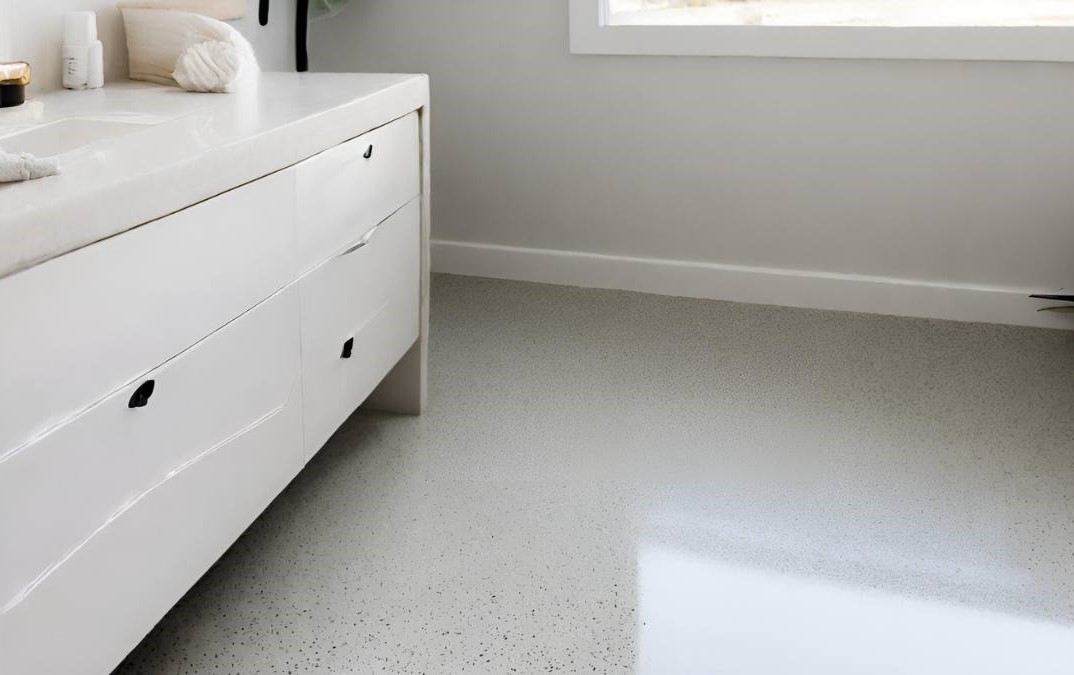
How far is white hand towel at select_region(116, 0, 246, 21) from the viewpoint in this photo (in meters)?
1.83

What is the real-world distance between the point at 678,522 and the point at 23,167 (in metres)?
1.15

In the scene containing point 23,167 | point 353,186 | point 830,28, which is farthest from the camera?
point 830,28

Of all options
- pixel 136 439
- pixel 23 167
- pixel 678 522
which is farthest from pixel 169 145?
pixel 678 522

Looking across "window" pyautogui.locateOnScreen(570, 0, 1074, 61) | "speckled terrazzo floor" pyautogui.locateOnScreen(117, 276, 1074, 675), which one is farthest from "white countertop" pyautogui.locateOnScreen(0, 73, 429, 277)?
"window" pyautogui.locateOnScreen(570, 0, 1074, 61)

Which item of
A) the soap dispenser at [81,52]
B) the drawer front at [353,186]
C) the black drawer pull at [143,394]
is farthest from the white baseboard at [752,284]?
the black drawer pull at [143,394]

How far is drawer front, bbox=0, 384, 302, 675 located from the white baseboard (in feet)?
5.34

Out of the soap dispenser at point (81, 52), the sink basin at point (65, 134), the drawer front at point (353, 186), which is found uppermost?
the soap dispenser at point (81, 52)

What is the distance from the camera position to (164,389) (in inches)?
42.2

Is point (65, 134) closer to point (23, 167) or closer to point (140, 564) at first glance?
point (23, 167)

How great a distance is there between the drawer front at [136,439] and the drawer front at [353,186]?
12 centimetres

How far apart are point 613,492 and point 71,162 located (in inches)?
42.8

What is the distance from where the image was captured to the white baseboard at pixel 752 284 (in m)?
2.62

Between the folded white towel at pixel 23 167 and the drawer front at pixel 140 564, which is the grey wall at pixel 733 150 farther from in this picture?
the folded white towel at pixel 23 167

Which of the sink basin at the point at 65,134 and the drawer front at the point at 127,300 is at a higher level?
the sink basin at the point at 65,134
